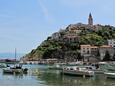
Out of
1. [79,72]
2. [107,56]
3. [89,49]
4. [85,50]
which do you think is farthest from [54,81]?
[89,49]

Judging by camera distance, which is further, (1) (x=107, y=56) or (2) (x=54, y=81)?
(1) (x=107, y=56)

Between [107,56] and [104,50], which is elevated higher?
[104,50]

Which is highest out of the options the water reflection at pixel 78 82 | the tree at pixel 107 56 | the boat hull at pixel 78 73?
the tree at pixel 107 56

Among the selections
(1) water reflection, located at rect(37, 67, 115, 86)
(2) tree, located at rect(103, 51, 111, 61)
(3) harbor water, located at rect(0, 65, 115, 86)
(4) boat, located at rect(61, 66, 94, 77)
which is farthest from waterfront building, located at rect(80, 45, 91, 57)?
(1) water reflection, located at rect(37, 67, 115, 86)

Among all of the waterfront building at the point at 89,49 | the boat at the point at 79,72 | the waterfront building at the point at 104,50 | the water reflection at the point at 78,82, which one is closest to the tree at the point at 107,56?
the waterfront building at the point at 104,50

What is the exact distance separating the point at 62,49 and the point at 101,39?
22.2 metres

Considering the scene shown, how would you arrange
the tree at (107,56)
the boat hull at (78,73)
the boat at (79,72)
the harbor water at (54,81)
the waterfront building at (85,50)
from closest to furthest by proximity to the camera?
1. the harbor water at (54,81)
2. the boat hull at (78,73)
3. the boat at (79,72)
4. the tree at (107,56)
5. the waterfront building at (85,50)

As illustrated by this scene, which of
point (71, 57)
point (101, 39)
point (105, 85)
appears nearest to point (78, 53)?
point (71, 57)

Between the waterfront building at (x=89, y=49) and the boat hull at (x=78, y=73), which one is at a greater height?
the waterfront building at (x=89, y=49)

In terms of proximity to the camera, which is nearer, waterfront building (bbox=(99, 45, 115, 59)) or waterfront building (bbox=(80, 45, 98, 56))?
waterfront building (bbox=(99, 45, 115, 59))

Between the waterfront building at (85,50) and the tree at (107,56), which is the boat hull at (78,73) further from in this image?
the waterfront building at (85,50)

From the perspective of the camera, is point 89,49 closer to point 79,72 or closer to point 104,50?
point 104,50

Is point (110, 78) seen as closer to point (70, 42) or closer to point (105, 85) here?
point (105, 85)

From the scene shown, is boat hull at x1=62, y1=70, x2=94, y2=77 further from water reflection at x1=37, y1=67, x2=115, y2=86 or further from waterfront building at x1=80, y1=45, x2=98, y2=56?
waterfront building at x1=80, y1=45, x2=98, y2=56
